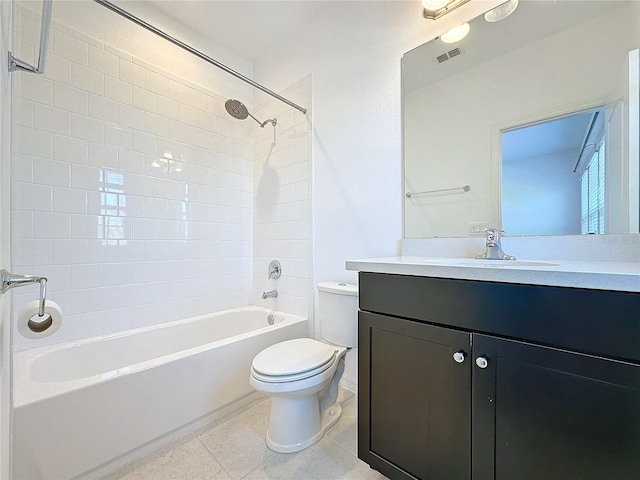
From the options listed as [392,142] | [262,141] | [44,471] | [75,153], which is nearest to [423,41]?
[392,142]

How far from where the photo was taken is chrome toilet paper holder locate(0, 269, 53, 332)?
0.62 metres

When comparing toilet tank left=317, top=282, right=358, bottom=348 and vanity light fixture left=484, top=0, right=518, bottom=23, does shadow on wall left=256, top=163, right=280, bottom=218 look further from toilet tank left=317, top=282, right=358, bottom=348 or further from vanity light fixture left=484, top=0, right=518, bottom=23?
vanity light fixture left=484, top=0, right=518, bottom=23

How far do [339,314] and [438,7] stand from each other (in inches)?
66.2

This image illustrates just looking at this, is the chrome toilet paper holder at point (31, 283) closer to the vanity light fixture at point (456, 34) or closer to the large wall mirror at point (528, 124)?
the large wall mirror at point (528, 124)

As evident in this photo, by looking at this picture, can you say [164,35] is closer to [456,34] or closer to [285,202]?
[285,202]

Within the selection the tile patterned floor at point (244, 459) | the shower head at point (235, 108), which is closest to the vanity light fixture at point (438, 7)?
the shower head at point (235, 108)

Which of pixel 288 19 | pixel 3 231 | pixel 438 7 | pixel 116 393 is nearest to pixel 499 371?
pixel 3 231

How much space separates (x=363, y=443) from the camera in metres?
1.14

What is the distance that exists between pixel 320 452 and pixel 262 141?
2227mm

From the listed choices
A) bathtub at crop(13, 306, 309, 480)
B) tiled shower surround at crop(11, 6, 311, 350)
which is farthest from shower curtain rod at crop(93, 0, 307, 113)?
bathtub at crop(13, 306, 309, 480)

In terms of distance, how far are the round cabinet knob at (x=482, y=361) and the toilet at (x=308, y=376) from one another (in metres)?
0.73

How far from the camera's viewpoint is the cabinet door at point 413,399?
887mm

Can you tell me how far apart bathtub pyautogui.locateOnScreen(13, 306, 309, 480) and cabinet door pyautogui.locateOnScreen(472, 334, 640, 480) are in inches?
49.8

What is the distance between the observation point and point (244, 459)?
4.24 feet
